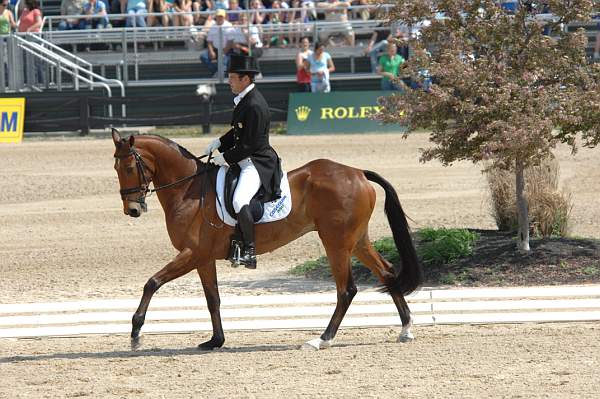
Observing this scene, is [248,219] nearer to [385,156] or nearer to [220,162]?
[220,162]

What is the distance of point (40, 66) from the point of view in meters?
29.2

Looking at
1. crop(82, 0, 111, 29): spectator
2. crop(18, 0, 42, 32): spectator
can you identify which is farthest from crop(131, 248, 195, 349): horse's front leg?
crop(18, 0, 42, 32): spectator

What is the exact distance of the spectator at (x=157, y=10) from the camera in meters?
29.9

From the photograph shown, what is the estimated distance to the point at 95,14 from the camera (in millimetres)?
29812

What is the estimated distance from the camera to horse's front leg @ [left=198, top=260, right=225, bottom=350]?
10016 millimetres

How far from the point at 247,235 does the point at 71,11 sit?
873 inches

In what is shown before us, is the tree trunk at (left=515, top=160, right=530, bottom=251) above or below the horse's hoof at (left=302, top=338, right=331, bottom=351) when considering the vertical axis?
above

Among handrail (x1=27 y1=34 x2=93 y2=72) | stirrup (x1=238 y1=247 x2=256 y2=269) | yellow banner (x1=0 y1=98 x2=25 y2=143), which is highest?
handrail (x1=27 y1=34 x2=93 y2=72)

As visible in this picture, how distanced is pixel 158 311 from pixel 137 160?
227 centimetres

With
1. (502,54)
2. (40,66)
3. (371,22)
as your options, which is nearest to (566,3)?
(502,54)

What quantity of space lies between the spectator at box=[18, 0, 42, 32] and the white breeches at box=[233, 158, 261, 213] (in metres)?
20.9

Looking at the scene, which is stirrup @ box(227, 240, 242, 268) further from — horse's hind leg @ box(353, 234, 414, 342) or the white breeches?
horse's hind leg @ box(353, 234, 414, 342)

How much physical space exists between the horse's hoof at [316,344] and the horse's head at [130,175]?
1.92m

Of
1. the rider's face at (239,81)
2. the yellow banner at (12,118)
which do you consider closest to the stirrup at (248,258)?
the rider's face at (239,81)
